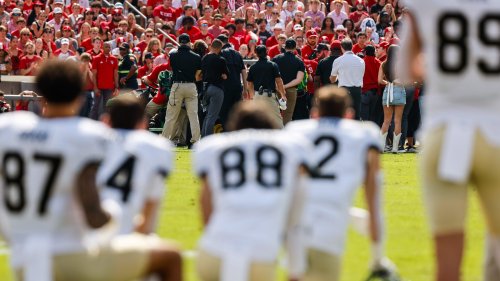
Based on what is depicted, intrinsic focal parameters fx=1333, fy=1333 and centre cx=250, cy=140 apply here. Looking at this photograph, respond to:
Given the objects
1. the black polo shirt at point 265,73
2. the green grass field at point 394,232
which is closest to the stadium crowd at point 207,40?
the black polo shirt at point 265,73

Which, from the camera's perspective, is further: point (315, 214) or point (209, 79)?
point (209, 79)

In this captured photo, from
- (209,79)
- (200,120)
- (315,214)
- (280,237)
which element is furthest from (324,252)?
(200,120)

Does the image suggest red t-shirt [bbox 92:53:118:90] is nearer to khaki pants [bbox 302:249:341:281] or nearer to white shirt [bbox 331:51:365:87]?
white shirt [bbox 331:51:365:87]

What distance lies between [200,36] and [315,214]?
673 inches

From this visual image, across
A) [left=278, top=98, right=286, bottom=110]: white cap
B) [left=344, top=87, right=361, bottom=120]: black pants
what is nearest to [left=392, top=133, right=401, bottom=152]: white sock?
[left=344, top=87, right=361, bottom=120]: black pants

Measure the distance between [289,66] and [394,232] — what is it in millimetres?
10417

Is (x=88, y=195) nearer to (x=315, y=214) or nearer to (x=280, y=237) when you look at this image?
(x=280, y=237)

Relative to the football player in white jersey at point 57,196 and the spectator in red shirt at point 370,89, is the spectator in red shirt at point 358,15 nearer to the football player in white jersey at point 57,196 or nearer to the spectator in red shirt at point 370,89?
the spectator in red shirt at point 370,89

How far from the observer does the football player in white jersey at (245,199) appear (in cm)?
627

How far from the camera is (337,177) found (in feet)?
24.4

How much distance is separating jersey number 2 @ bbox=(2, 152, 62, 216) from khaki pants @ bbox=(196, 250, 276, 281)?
84cm

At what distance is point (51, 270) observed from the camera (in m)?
5.96

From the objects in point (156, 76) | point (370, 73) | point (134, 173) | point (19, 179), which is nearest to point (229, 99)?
point (156, 76)

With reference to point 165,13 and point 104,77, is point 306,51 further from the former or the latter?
point 165,13
